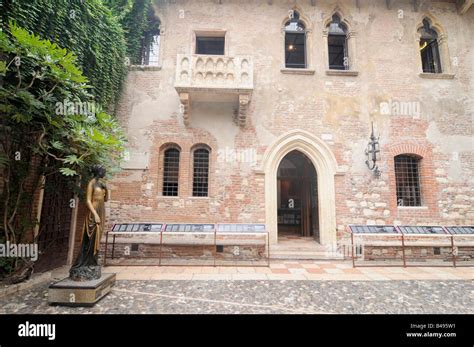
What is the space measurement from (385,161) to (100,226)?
8.75 meters

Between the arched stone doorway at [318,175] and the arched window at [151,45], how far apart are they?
561 cm

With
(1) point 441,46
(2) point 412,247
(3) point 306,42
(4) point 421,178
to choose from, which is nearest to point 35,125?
(3) point 306,42

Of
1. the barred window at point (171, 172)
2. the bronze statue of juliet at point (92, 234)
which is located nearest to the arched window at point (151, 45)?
the barred window at point (171, 172)

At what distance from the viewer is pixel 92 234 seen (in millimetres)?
4465

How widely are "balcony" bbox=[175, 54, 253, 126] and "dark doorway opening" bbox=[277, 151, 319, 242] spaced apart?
407cm

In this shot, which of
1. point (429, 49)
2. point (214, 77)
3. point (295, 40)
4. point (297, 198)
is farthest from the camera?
point (297, 198)

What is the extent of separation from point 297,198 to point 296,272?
20.7 ft

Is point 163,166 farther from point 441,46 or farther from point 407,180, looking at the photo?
point 441,46

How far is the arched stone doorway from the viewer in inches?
314

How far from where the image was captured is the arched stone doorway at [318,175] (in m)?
7.98

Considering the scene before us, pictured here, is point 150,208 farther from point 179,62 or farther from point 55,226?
point 179,62

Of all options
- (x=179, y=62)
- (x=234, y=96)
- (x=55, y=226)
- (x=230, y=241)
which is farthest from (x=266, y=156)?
(x=55, y=226)

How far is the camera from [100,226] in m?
4.54

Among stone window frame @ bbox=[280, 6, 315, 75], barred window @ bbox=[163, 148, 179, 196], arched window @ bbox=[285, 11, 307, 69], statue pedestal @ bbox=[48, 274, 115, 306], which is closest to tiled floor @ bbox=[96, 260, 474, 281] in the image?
statue pedestal @ bbox=[48, 274, 115, 306]
